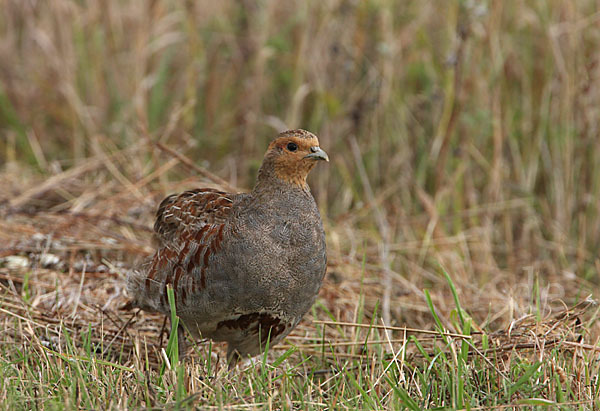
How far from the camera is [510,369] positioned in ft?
9.97

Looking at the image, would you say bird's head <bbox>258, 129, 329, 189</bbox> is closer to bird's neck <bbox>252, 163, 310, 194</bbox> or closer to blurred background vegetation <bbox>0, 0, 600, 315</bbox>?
bird's neck <bbox>252, 163, 310, 194</bbox>

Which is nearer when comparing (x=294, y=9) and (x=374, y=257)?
(x=374, y=257)

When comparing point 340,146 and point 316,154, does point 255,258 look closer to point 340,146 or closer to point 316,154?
point 316,154

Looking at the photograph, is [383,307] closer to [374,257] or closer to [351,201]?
[374,257]

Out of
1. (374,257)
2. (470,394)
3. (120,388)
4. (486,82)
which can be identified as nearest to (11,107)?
(374,257)

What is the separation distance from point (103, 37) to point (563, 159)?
3714 mm

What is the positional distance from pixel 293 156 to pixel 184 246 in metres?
0.61

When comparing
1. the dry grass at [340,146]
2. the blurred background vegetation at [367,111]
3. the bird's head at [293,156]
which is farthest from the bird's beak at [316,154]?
the blurred background vegetation at [367,111]

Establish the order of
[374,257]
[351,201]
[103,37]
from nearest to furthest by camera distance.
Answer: [374,257] < [351,201] < [103,37]

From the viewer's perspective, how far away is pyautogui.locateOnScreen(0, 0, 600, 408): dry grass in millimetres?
4312

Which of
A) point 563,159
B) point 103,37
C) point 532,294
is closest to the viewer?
point 532,294

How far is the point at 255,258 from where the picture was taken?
308 cm

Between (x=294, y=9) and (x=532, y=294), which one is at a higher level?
(x=294, y=9)

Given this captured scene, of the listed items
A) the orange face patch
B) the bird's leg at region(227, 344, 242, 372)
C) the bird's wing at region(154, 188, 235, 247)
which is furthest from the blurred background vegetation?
the orange face patch
